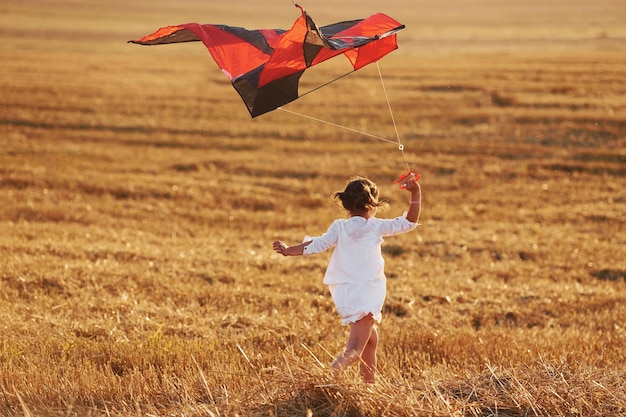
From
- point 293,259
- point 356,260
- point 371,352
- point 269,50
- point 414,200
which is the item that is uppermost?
point 269,50

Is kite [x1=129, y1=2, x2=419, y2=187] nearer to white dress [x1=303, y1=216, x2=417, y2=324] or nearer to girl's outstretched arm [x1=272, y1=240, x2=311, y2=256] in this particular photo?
white dress [x1=303, y1=216, x2=417, y2=324]

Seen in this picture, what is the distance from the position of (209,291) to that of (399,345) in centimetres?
275

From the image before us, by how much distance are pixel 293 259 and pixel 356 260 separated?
5821mm

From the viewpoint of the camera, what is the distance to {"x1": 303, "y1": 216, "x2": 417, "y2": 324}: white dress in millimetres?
5434

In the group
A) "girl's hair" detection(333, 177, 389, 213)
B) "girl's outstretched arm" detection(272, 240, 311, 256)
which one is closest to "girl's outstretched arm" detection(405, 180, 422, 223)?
"girl's hair" detection(333, 177, 389, 213)

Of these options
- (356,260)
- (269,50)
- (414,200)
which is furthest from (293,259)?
(414,200)

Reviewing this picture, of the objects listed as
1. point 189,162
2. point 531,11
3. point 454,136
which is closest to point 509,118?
point 454,136

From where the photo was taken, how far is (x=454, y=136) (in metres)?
23.6

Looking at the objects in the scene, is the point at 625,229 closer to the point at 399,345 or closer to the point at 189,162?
the point at 399,345

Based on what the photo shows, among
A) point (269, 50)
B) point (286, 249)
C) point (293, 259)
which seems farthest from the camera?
point (293, 259)

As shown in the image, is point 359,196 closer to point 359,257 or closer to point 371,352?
point 359,257

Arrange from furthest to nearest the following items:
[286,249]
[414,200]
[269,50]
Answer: [269,50], [414,200], [286,249]

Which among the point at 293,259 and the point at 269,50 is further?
the point at 293,259

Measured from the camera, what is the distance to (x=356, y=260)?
18.0 feet
